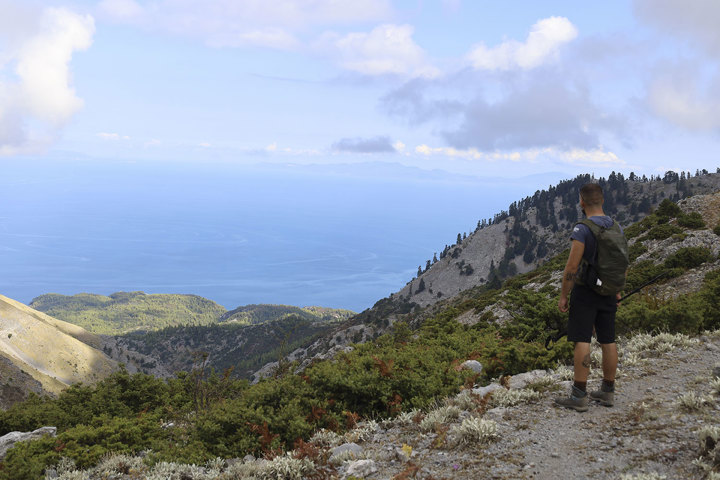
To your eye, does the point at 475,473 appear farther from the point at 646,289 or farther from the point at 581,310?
the point at 646,289

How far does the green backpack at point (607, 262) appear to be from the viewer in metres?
5.95

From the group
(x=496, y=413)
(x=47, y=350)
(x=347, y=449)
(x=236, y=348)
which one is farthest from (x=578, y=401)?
(x=236, y=348)

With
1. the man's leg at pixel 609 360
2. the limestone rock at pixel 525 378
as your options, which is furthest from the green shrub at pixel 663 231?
the man's leg at pixel 609 360

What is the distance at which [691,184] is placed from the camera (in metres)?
156

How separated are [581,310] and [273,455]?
532 cm

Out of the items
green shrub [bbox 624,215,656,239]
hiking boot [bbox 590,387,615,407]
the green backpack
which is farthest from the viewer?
green shrub [bbox 624,215,656,239]

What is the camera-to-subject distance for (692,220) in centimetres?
2808

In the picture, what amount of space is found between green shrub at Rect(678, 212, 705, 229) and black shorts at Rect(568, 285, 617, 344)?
27.8m

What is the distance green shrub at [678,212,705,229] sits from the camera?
90.1 feet

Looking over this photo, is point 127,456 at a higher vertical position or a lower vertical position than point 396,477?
lower

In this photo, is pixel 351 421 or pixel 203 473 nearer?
pixel 203 473

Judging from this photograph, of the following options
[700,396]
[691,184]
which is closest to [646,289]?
[700,396]

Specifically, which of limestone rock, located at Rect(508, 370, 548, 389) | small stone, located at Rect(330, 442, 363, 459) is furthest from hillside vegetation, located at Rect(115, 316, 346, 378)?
small stone, located at Rect(330, 442, 363, 459)

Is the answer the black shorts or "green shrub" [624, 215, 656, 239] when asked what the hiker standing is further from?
"green shrub" [624, 215, 656, 239]
